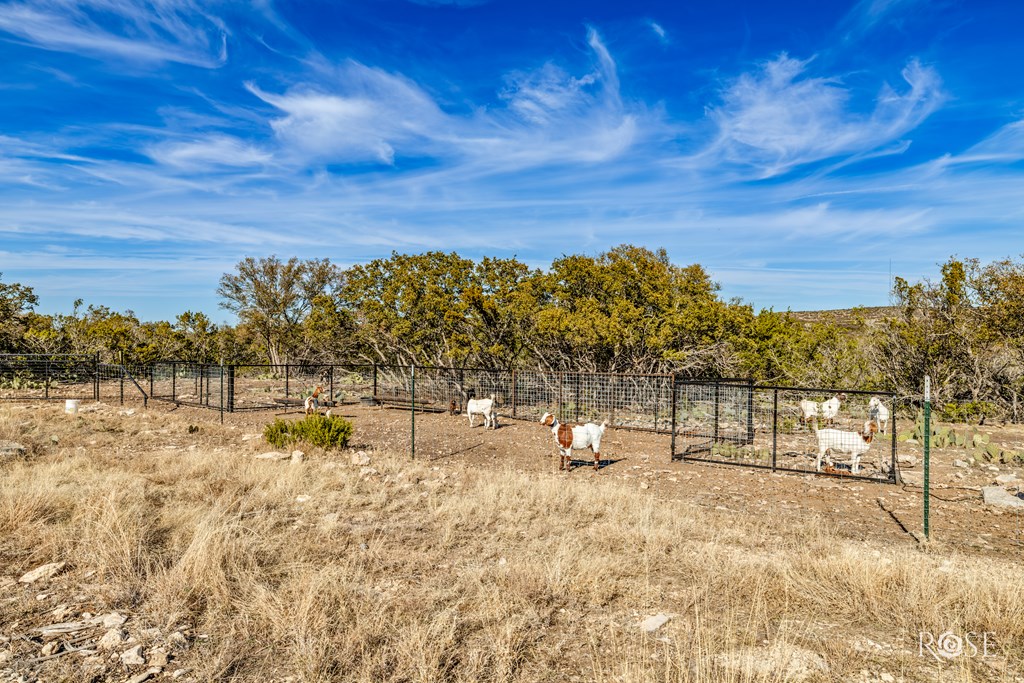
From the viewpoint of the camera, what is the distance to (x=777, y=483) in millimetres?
9656

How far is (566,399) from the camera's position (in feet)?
54.1

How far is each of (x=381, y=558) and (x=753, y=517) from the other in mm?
4909

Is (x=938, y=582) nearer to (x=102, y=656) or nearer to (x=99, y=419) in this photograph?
(x=102, y=656)

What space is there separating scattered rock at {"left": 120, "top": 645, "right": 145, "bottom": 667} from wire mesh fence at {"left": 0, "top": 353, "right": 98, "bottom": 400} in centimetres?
2078

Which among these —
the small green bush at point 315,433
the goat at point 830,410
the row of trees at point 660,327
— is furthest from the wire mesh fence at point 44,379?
the goat at point 830,410

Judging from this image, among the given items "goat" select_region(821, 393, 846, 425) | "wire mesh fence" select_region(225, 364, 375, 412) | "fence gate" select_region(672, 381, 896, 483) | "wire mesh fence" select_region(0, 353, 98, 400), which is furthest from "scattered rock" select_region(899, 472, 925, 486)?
"wire mesh fence" select_region(0, 353, 98, 400)

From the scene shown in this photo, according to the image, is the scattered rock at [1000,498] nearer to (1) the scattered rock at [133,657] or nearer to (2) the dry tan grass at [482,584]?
(2) the dry tan grass at [482,584]

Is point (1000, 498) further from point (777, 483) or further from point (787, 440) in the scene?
point (787, 440)

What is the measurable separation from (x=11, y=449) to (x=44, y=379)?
17806 mm

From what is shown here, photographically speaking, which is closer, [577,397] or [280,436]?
[280,436]

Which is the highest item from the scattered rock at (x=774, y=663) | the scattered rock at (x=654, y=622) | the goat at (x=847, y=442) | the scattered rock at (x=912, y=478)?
the goat at (x=847, y=442)

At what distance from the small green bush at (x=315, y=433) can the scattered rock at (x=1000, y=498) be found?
11189mm

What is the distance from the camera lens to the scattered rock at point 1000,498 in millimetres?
8031

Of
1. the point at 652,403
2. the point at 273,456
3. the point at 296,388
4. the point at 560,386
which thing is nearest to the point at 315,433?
the point at 273,456
